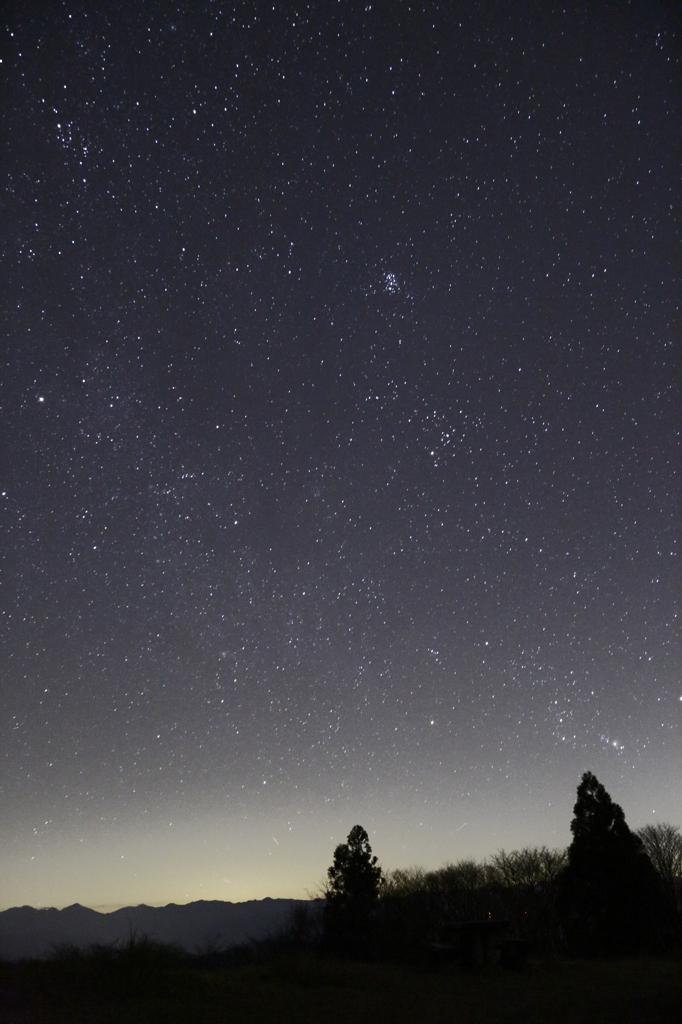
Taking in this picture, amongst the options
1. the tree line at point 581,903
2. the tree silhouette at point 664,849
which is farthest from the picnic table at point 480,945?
the tree silhouette at point 664,849

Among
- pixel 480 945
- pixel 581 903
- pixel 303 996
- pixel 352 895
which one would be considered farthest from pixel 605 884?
pixel 303 996

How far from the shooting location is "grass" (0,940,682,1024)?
7.51 meters

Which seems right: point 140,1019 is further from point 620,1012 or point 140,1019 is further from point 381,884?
point 381,884

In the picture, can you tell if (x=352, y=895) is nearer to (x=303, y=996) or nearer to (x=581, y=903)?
(x=581, y=903)

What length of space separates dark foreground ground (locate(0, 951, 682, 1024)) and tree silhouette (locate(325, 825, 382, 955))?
20.8 ft

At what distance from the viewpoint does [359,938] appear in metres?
17.5

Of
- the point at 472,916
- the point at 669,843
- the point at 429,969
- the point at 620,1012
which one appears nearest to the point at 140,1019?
the point at 620,1012

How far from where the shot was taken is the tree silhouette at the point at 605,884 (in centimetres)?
1650

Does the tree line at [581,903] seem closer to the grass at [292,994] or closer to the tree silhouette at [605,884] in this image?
the tree silhouette at [605,884]

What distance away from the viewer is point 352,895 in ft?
61.1

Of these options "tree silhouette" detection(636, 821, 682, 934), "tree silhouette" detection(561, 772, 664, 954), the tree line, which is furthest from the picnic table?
"tree silhouette" detection(636, 821, 682, 934)

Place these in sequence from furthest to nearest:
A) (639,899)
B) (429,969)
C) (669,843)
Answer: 1. (669,843)
2. (639,899)
3. (429,969)

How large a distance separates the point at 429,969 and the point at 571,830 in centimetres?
645

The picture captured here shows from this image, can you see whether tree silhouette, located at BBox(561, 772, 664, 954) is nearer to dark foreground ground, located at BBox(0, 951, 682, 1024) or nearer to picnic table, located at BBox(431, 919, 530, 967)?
picnic table, located at BBox(431, 919, 530, 967)
